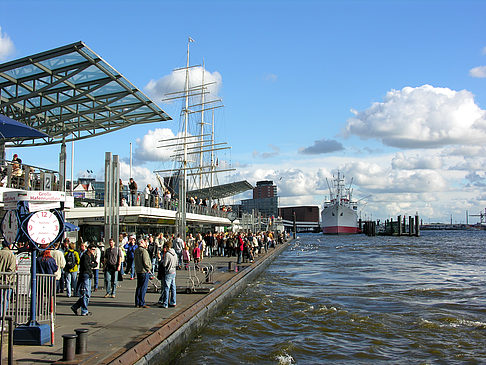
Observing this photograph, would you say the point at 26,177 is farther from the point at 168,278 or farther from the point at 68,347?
the point at 68,347

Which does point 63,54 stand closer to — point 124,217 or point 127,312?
point 127,312

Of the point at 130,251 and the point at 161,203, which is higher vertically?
the point at 161,203

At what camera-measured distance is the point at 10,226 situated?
9148 mm

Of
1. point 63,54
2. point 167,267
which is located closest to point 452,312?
point 167,267

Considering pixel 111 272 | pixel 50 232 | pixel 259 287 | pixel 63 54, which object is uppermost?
pixel 63 54

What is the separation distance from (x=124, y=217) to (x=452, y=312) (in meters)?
17.3

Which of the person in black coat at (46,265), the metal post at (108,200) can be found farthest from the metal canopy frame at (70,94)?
the person in black coat at (46,265)

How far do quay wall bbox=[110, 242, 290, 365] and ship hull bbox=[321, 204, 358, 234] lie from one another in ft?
391

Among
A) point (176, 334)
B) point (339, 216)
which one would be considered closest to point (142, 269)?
point (176, 334)

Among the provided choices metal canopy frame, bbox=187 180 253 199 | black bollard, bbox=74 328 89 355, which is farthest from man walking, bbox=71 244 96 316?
metal canopy frame, bbox=187 180 253 199

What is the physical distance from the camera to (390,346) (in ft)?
38.4

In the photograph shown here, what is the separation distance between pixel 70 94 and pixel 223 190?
45.7 metres

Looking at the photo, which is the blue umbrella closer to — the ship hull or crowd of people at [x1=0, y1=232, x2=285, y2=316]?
crowd of people at [x1=0, y1=232, x2=285, y2=316]

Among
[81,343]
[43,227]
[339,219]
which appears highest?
[43,227]
